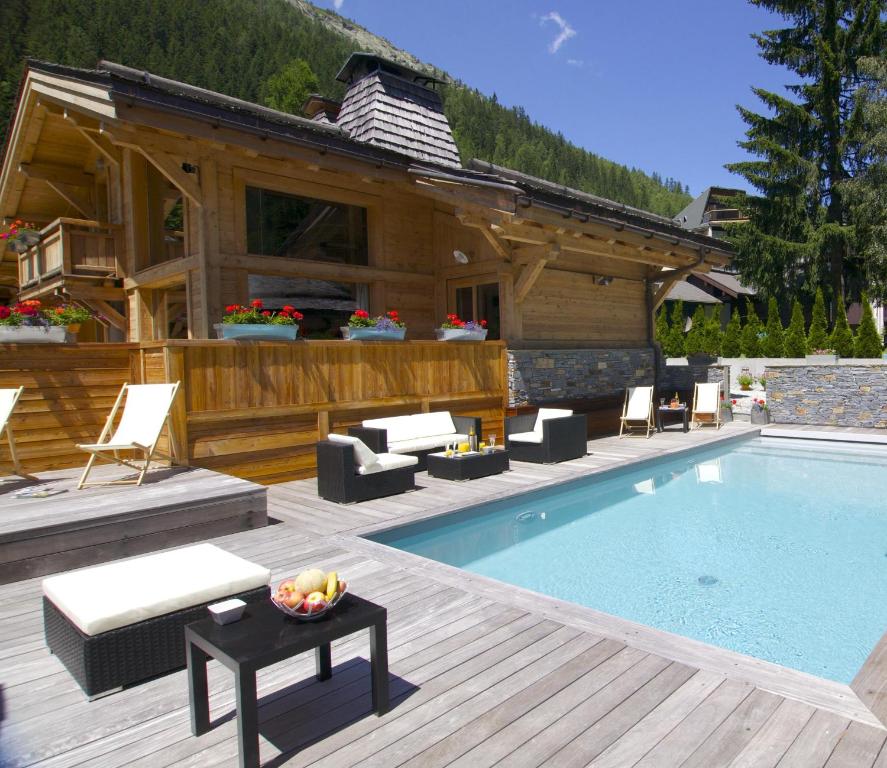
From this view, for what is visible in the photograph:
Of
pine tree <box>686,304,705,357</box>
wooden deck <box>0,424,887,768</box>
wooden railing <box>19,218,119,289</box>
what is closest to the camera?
wooden deck <box>0,424,887,768</box>

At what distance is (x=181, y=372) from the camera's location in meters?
6.57

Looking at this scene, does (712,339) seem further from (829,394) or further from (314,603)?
(314,603)

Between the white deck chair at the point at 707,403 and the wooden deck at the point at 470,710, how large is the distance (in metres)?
9.93

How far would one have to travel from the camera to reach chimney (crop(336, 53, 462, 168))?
41.3 feet

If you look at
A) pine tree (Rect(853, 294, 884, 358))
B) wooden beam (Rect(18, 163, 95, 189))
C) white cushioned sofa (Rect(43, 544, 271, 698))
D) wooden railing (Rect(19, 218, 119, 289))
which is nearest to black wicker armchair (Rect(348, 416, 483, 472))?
white cushioned sofa (Rect(43, 544, 271, 698))

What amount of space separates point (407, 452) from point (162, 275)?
4984 mm

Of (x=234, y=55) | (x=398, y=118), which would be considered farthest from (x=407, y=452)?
(x=234, y=55)

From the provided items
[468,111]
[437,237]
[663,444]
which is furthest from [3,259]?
[468,111]

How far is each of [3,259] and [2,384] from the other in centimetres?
1106

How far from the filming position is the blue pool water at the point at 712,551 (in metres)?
4.11

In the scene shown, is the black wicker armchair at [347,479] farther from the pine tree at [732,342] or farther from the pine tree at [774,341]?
the pine tree at [732,342]

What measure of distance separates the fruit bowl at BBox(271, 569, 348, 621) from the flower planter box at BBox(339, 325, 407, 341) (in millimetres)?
5979

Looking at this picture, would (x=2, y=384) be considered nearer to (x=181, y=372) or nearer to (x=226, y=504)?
(x=181, y=372)

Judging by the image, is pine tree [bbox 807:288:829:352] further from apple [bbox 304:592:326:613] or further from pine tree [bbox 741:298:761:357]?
apple [bbox 304:592:326:613]
